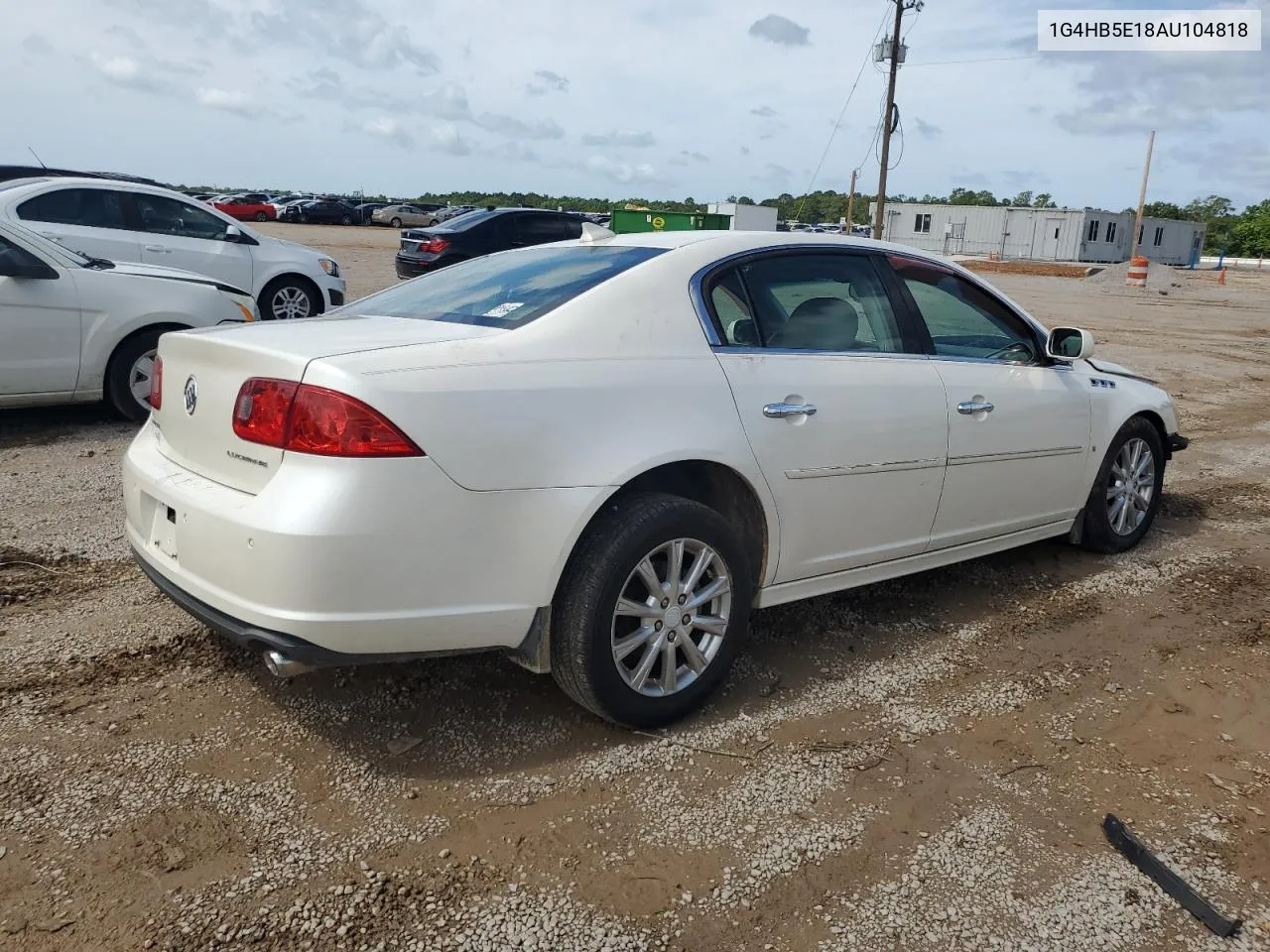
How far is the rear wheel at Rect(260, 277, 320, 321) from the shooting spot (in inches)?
415

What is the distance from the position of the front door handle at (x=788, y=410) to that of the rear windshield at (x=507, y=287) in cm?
68

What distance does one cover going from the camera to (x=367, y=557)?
268 centimetres

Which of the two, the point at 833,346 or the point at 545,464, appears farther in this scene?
the point at 833,346

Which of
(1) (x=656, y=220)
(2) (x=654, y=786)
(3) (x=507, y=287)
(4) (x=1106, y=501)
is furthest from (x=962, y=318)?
(1) (x=656, y=220)

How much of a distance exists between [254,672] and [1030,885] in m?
2.58

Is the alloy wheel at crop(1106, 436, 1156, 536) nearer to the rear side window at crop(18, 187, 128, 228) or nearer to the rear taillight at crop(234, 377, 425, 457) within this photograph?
the rear taillight at crop(234, 377, 425, 457)

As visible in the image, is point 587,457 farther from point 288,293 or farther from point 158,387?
point 288,293

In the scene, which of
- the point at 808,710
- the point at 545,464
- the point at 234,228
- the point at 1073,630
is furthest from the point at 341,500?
the point at 234,228

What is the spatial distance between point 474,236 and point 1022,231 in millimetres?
50980

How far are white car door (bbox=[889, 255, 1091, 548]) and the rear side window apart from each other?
8.06m

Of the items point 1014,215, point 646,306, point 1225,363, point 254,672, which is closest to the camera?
point 646,306

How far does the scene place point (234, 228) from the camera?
34.3 feet

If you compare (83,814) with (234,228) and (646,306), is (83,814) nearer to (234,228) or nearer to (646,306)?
(646,306)

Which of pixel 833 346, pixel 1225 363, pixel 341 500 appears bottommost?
pixel 1225 363
